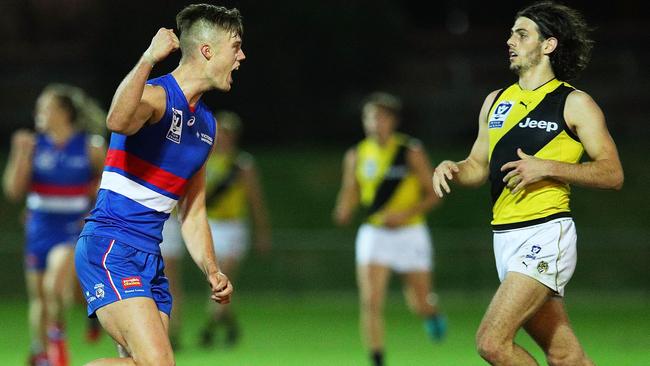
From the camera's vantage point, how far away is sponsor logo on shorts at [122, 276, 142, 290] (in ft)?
20.9

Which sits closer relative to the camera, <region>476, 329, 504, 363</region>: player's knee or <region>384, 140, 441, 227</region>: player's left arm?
<region>476, 329, 504, 363</region>: player's knee

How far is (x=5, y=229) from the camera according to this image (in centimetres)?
2261

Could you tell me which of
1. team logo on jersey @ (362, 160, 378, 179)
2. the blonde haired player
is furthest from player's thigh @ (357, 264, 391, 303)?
team logo on jersey @ (362, 160, 378, 179)

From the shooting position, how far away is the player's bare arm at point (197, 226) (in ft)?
22.6

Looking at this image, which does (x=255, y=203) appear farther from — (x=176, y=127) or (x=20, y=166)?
(x=176, y=127)

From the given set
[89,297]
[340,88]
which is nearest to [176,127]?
[89,297]

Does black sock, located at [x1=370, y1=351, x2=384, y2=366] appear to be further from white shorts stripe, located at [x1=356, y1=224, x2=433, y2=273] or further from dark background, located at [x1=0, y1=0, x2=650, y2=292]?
dark background, located at [x1=0, y1=0, x2=650, y2=292]

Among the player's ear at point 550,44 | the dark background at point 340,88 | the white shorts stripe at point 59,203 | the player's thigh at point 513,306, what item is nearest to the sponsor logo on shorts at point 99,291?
the player's thigh at point 513,306

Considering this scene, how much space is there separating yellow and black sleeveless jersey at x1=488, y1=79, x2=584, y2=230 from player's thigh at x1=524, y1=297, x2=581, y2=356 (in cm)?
53

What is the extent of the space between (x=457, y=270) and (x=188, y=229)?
43.5 ft

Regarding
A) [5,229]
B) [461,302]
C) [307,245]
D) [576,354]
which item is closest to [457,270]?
[461,302]

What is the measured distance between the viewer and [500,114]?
7.21 m

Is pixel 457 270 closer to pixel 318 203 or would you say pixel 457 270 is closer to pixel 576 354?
pixel 318 203

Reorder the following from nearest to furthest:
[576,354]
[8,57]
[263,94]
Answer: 1. [576,354]
2. [263,94]
3. [8,57]
